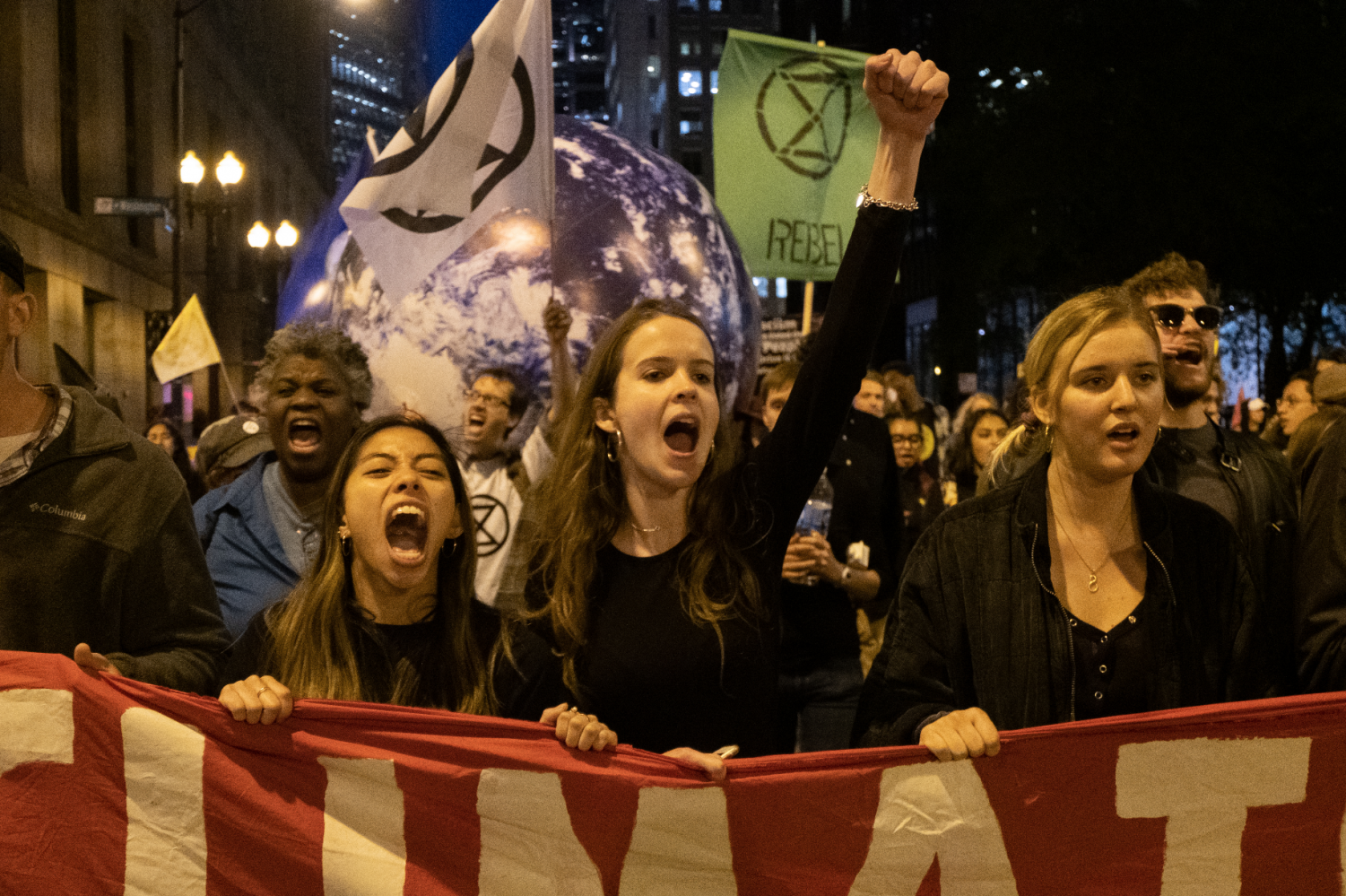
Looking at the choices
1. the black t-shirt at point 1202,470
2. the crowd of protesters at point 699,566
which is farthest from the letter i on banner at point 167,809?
the black t-shirt at point 1202,470

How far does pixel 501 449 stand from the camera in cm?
503

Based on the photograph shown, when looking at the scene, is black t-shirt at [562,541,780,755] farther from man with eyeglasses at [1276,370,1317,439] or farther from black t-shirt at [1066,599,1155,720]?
man with eyeglasses at [1276,370,1317,439]

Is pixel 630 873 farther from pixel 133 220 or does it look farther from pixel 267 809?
pixel 133 220

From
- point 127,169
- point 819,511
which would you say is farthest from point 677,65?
point 819,511

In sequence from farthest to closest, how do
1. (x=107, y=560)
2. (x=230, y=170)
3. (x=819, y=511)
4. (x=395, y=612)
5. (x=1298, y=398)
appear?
1. (x=230, y=170)
2. (x=1298, y=398)
3. (x=819, y=511)
4. (x=395, y=612)
5. (x=107, y=560)

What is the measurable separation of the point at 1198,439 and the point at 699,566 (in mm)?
1708

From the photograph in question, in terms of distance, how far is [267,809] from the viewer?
8.78ft

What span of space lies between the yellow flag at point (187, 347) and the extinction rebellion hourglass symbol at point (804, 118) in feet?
17.0

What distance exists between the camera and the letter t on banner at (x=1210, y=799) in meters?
2.60

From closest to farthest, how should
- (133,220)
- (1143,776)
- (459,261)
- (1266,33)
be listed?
(1143,776) < (459,261) < (1266,33) < (133,220)

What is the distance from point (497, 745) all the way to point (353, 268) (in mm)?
4204

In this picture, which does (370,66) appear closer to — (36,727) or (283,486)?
(283,486)

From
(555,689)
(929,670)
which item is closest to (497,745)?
(555,689)

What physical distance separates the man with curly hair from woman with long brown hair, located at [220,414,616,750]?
801mm
